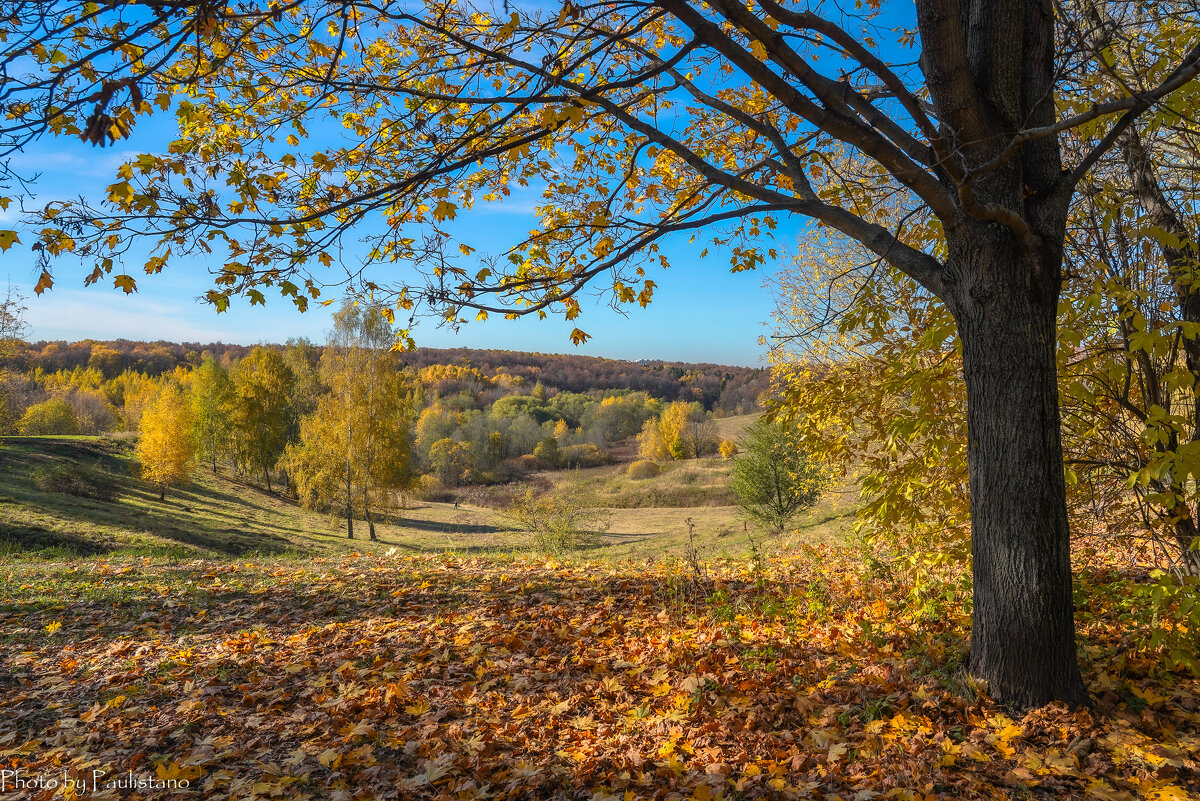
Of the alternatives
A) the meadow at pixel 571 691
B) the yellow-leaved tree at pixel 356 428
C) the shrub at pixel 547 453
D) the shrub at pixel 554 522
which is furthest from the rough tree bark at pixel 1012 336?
the shrub at pixel 547 453

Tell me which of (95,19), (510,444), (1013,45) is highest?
(95,19)

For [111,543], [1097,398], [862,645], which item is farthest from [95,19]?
[111,543]

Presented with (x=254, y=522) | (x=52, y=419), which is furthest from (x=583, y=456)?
(x=52, y=419)

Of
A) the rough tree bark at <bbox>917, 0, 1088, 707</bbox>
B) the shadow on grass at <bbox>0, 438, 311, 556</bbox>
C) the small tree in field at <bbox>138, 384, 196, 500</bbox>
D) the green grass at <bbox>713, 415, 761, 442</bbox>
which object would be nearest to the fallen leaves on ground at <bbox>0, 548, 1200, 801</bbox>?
the rough tree bark at <bbox>917, 0, 1088, 707</bbox>

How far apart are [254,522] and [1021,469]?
28200 millimetres

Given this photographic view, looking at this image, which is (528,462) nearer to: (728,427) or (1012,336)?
(728,427)

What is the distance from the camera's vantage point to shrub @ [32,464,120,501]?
20.7 meters

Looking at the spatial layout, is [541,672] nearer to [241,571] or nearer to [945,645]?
[945,645]

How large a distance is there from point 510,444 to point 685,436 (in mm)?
19959

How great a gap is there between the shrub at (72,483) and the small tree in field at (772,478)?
2396 centimetres

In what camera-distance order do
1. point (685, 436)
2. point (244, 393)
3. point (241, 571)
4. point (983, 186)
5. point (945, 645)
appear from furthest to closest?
1. point (685, 436)
2. point (244, 393)
3. point (241, 571)
4. point (945, 645)
5. point (983, 186)

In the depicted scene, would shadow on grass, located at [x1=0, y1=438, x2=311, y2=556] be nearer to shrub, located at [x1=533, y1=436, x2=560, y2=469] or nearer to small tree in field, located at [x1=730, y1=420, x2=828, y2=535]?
small tree in field, located at [x1=730, y1=420, x2=828, y2=535]

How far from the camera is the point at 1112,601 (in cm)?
410

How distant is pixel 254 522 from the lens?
2484 centimetres
